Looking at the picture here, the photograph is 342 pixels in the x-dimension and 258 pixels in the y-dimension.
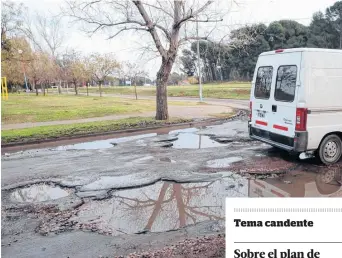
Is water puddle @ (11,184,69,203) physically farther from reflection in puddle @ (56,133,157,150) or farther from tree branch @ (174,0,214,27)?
tree branch @ (174,0,214,27)

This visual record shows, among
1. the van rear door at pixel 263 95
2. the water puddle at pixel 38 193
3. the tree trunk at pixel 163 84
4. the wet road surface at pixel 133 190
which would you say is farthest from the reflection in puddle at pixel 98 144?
the van rear door at pixel 263 95

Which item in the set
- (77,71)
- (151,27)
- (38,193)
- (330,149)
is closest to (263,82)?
(330,149)

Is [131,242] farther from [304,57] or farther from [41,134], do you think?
[41,134]

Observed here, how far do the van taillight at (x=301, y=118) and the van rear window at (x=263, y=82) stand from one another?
104 centimetres

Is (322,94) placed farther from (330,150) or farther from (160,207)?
(160,207)

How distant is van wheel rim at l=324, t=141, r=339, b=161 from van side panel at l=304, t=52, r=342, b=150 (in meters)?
0.30

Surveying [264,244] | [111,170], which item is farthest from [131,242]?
[111,170]

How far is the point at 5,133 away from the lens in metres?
11.0

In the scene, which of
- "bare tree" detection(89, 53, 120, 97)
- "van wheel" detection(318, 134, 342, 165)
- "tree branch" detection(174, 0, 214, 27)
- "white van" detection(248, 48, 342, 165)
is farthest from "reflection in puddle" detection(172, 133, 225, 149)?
"bare tree" detection(89, 53, 120, 97)

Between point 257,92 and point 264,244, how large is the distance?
6.17 m

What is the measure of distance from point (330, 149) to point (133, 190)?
4263mm

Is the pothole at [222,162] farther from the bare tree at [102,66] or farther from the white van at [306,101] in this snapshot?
the bare tree at [102,66]

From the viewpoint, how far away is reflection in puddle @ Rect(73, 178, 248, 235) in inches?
149

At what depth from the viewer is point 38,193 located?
203 inches
